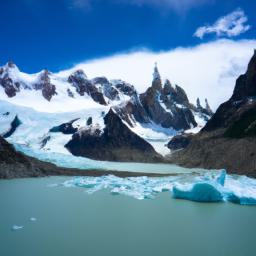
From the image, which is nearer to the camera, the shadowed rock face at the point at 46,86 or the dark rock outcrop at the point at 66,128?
the dark rock outcrop at the point at 66,128

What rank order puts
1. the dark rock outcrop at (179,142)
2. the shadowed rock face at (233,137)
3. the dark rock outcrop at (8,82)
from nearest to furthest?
1. the shadowed rock face at (233,137)
2. the dark rock outcrop at (179,142)
3. the dark rock outcrop at (8,82)

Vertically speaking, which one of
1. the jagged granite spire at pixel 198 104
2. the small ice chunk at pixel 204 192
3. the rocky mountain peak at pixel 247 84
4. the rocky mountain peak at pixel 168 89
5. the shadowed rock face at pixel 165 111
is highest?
the rocky mountain peak at pixel 168 89

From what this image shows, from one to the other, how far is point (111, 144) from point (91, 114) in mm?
13216

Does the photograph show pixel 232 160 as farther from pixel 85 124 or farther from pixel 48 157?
pixel 85 124

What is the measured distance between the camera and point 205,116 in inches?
6378

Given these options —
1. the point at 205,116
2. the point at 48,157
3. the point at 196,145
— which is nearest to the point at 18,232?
the point at 48,157

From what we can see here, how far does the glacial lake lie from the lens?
12.1 m

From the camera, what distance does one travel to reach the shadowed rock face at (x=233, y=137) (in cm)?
5317

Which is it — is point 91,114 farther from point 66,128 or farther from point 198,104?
point 198,104

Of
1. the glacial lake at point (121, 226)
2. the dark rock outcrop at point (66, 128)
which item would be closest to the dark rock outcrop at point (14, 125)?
the dark rock outcrop at point (66, 128)

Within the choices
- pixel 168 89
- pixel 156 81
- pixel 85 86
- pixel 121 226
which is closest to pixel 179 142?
pixel 85 86

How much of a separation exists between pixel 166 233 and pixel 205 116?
15079 cm

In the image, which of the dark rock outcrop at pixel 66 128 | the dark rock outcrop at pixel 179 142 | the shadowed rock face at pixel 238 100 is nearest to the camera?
the shadowed rock face at pixel 238 100

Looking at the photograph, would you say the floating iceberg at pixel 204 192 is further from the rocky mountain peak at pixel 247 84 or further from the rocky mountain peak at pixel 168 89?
the rocky mountain peak at pixel 168 89
